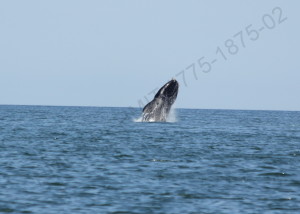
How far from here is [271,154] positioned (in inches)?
1087

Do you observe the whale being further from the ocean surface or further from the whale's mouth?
the ocean surface

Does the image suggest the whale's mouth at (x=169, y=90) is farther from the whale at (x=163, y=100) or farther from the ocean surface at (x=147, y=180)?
the ocean surface at (x=147, y=180)

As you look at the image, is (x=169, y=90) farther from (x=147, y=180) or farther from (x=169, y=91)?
(x=147, y=180)

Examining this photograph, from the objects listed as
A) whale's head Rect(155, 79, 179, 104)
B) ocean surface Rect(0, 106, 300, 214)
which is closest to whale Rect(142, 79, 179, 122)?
whale's head Rect(155, 79, 179, 104)

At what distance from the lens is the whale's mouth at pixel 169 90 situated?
39406 millimetres

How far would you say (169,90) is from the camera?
39906mm

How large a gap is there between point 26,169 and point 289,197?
9728mm

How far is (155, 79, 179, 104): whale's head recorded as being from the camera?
39406 millimetres

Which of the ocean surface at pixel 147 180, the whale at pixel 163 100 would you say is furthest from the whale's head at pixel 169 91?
the ocean surface at pixel 147 180

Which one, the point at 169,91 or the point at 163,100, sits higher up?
the point at 169,91

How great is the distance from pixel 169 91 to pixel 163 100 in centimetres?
141

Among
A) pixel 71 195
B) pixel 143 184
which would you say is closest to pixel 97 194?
pixel 71 195

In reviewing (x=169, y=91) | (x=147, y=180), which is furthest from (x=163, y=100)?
(x=147, y=180)

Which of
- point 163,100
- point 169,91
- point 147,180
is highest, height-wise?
point 169,91
